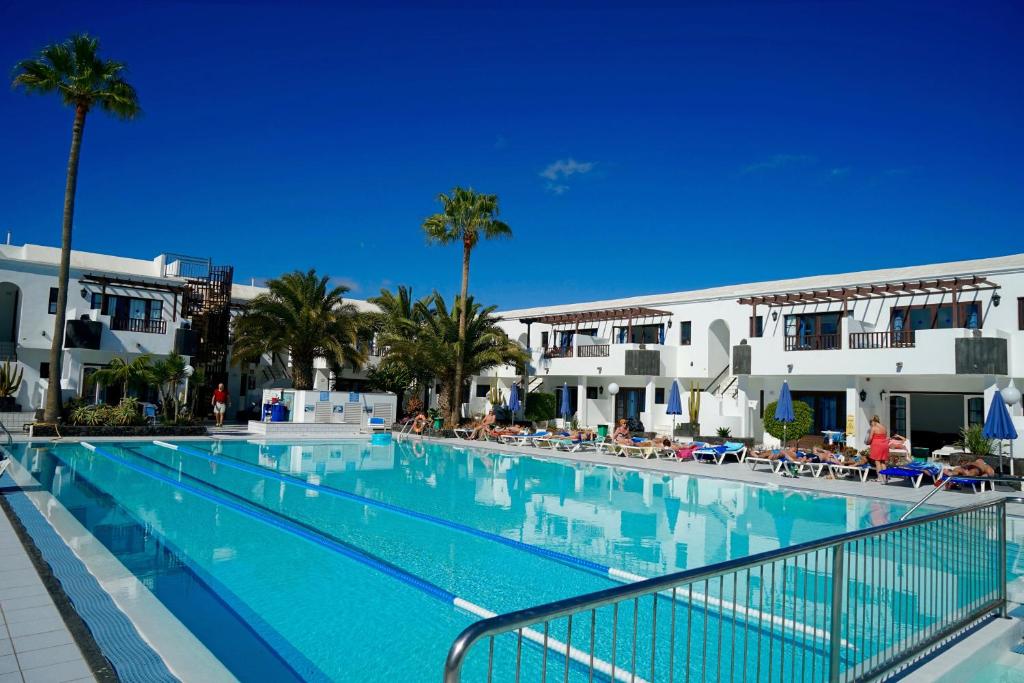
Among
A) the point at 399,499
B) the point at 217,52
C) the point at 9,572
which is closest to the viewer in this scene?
the point at 9,572

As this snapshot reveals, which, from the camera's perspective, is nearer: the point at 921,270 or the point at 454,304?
the point at 921,270

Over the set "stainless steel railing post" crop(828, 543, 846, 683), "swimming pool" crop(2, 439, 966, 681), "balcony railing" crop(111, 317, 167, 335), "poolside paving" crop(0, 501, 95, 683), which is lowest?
"swimming pool" crop(2, 439, 966, 681)

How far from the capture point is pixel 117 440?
72.7 feet

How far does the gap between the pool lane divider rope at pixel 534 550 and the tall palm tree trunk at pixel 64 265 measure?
18.6ft

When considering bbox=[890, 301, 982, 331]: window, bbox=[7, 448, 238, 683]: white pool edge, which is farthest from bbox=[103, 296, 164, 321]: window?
bbox=[890, 301, 982, 331]: window

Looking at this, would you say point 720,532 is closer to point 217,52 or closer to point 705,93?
point 705,93

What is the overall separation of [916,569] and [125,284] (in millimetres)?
32657

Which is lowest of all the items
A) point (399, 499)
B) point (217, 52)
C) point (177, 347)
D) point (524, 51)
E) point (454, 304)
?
point (399, 499)

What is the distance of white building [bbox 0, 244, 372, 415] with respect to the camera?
27906 millimetres

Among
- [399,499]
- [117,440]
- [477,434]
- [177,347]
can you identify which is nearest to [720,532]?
[399,499]

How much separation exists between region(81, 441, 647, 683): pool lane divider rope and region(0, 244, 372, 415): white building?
1612 cm

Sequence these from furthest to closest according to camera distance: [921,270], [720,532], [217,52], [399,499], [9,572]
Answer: [921,270] → [217,52] → [399,499] → [720,532] → [9,572]

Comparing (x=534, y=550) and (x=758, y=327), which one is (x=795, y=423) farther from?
(x=534, y=550)

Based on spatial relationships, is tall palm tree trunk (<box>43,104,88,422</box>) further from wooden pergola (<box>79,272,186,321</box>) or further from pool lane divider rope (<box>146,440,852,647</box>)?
wooden pergola (<box>79,272,186,321</box>)
